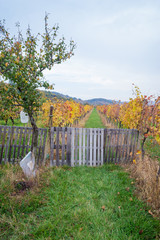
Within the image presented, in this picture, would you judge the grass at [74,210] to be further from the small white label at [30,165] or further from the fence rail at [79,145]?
the fence rail at [79,145]

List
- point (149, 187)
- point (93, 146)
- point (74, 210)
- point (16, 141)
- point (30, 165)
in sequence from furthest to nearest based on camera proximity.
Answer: point (93, 146) → point (16, 141) → point (30, 165) → point (149, 187) → point (74, 210)

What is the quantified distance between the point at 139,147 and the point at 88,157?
2039 mm

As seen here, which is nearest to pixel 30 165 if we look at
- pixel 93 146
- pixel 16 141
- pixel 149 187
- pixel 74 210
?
pixel 16 141

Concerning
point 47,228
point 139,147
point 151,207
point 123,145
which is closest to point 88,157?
point 123,145

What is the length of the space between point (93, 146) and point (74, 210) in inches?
104

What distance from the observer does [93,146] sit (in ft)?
17.4

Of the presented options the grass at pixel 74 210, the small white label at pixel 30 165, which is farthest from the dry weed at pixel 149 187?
the small white label at pixel 30 165

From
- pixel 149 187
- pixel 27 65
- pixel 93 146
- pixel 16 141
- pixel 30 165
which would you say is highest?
pixel 27 65

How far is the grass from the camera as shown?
2.39 m

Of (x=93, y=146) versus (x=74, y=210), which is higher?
(x=93, y=146)

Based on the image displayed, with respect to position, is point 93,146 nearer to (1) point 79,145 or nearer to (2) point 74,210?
(1) point 79,145

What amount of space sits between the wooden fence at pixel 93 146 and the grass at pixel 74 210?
3.48 feet

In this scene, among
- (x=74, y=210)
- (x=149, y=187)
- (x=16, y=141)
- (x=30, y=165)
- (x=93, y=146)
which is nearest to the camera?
(x=74, y=210)

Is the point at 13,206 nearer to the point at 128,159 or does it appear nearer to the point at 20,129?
the point at 20,129
